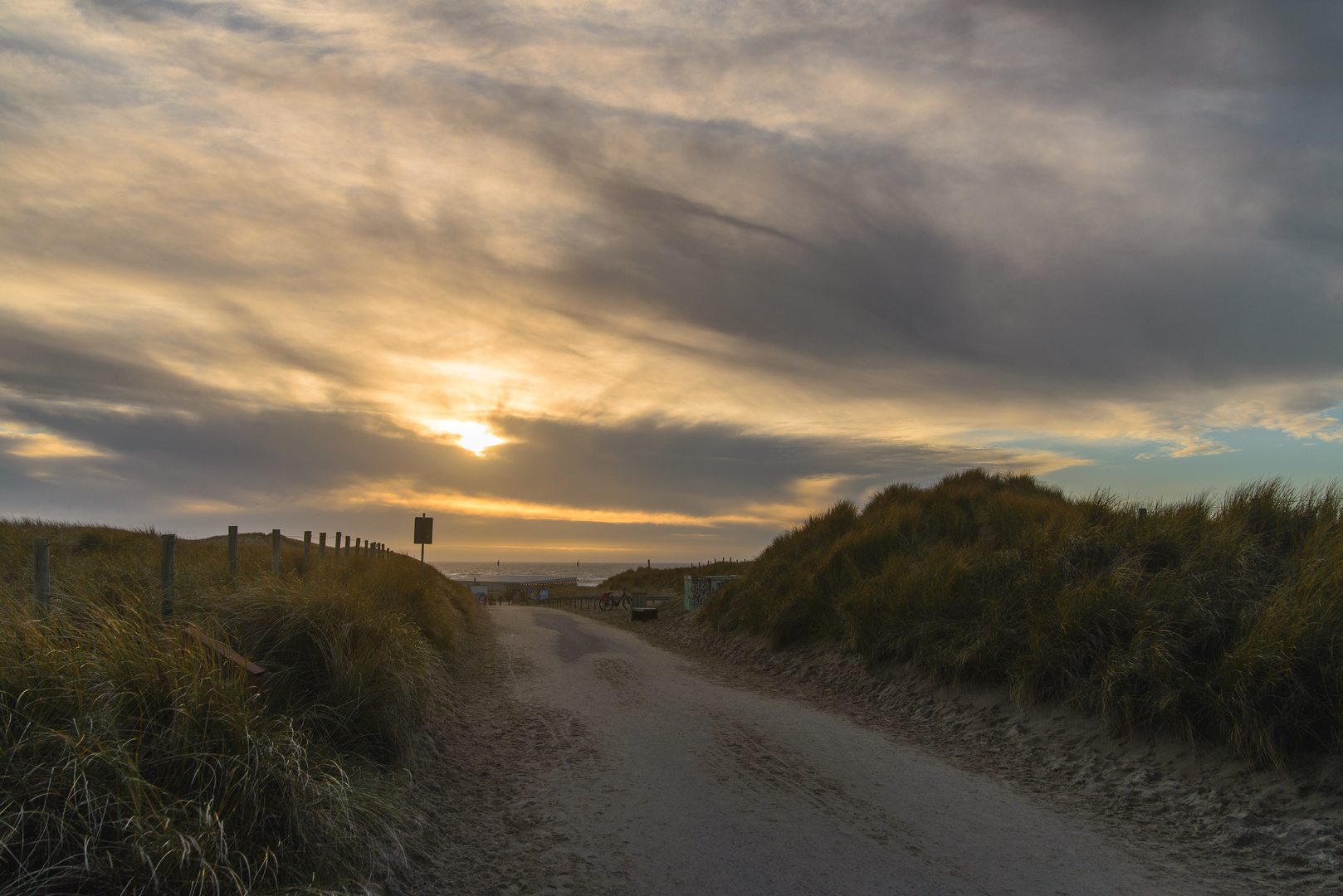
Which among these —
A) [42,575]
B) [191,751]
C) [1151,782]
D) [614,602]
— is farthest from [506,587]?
[191,751]

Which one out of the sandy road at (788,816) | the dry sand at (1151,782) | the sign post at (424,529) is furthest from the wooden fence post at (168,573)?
the sign post at (424,529)

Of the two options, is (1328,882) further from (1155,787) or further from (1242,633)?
(1242,633)

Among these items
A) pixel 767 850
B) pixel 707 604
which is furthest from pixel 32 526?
pixel 767 850

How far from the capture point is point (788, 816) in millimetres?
5754

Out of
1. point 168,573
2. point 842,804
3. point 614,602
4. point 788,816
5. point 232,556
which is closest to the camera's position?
point 788,816

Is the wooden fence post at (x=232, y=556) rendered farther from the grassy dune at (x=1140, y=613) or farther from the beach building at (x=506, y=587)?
the beach building at (x=506, y=587)

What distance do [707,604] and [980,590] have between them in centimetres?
1269

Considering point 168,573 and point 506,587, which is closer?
point 168,573

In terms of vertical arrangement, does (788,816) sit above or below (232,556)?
below

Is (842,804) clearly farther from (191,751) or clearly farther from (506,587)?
(506,587)

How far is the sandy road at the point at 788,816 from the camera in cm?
471

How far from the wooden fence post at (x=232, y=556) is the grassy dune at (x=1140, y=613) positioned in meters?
9.73

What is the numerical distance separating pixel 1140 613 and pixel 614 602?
37447 millimetres

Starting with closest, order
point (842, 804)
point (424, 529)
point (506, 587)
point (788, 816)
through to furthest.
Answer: point (788, 816)
point (842, 804)
point (424, 529)
point (506, 587)
